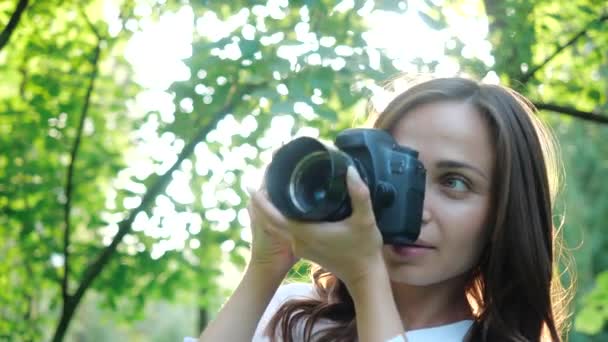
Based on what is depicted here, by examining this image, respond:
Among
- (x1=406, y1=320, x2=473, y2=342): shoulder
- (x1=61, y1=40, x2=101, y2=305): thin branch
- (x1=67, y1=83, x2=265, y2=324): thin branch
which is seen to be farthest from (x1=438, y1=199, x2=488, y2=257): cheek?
(x1=61, y1=40, x2=101, y2=305): thin branch

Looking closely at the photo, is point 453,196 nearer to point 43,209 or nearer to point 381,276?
point 381,276

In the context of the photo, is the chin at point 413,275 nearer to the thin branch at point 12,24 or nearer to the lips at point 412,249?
the lips at point 412,249

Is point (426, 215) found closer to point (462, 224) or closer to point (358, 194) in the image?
point (462, 224)

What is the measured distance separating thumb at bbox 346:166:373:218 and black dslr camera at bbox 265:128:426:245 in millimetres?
13

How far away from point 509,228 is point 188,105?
6.08ft

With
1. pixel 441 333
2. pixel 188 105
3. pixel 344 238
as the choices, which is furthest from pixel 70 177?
pixel 344 238

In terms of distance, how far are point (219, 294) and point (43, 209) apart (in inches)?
43.9

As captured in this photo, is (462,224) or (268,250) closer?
(462,224)

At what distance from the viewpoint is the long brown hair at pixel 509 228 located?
1.70 meters

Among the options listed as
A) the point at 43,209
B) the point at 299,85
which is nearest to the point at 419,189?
the point at 299,85

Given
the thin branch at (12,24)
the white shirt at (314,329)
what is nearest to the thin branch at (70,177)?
the thin branch at (12,24)

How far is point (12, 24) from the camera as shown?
10.2 feet

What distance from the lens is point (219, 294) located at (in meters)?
4.75

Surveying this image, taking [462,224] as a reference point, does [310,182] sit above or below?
above
